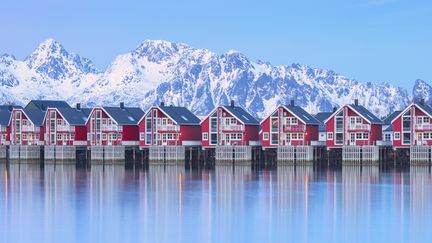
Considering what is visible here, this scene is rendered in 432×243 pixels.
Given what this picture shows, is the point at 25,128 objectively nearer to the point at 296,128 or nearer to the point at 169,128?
the point at 169,128

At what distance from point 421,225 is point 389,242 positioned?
462 cm

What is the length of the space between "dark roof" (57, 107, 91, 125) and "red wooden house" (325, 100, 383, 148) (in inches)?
1129

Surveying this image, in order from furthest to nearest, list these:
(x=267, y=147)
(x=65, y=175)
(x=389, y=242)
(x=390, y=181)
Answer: (x=267, y=147), (x=65, y=175), (x=390, y=181), (x=389, y=242)

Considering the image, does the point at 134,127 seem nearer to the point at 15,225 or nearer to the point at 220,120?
the point at 220,120

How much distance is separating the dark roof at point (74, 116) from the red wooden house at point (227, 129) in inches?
642

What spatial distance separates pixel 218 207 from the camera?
183 feet

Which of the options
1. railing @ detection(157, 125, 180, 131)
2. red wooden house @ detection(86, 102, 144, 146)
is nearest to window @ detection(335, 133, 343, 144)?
railing @ detection(157, 125, 180, 131)

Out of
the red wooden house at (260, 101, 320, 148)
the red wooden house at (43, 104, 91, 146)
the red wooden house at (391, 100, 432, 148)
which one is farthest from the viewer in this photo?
the red wooden house at (43, 104, 91, 146)

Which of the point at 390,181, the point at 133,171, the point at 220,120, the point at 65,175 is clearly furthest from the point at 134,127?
the point at 390,181

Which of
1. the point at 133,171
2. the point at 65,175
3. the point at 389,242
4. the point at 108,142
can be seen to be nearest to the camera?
the point at 389,242

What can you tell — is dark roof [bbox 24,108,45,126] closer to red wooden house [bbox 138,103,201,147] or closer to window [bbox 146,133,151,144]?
red wooden house [bbox 138,103,201,147]

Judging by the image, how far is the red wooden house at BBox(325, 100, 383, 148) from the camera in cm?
10175

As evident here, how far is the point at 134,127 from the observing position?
113312mm

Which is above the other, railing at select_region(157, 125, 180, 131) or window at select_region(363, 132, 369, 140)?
railing at select_region(157, 125, 180, 131)
